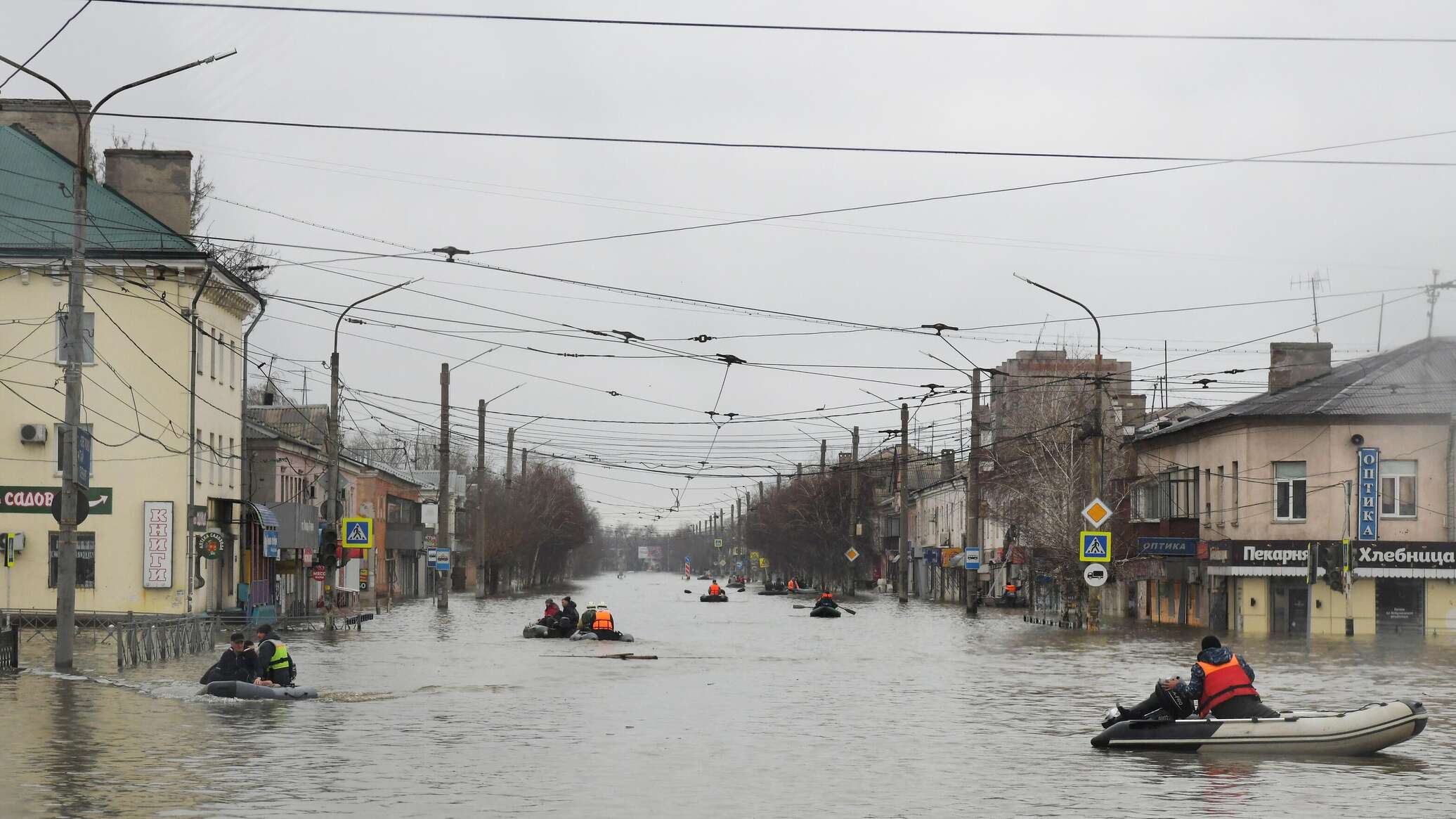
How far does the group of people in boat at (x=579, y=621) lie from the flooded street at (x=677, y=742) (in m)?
5.87

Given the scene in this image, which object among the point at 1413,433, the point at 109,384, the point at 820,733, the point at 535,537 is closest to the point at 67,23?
the point at 820,733

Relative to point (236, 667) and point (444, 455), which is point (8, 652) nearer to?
point (236, 667)

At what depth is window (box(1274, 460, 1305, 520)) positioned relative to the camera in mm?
55406

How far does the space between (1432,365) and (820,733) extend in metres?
40.4

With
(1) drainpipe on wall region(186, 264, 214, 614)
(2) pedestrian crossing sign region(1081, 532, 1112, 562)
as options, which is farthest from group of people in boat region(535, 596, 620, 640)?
(2) pedestrian crossing sign region(1081, 532, 1112, 562)

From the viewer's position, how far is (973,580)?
7000cm

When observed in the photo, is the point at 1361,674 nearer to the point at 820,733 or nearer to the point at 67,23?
the point at 820,733

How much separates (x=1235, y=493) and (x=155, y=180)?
35.8m

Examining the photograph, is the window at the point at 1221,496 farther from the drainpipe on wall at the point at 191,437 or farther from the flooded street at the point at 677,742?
the drainpipe on wall at the point at 191,437

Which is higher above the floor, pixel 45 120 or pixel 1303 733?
pixel 45 120

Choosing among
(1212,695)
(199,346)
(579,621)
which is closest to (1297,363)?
(579,621)

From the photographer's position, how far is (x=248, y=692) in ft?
82.4

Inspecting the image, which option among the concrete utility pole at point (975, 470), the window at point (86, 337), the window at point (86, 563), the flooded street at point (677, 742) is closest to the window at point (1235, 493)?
the concrete utility pole at point (975, 470)

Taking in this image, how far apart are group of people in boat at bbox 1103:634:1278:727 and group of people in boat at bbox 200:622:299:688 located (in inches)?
506
